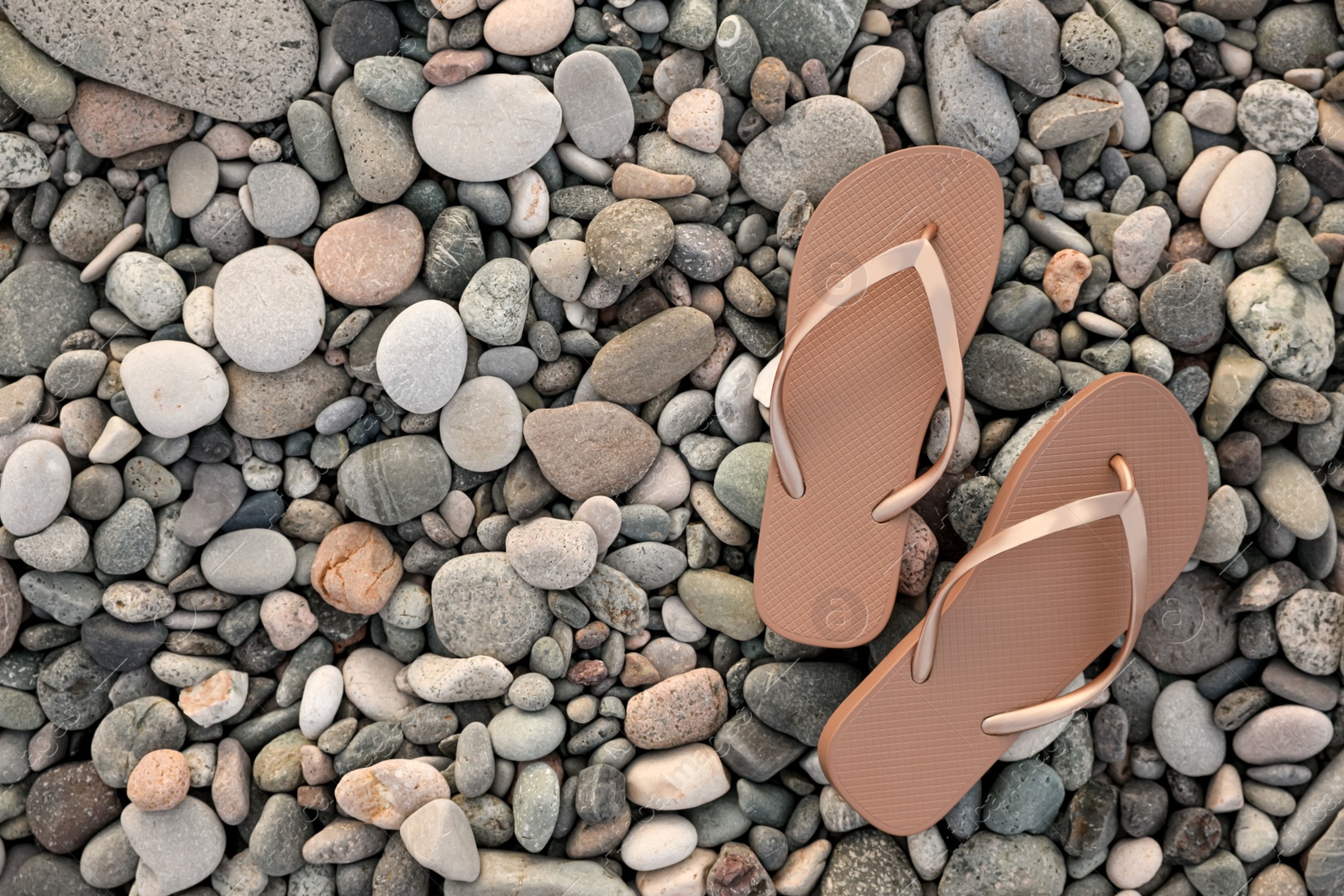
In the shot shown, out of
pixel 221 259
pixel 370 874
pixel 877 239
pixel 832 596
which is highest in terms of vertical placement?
Result: pixel 877 239

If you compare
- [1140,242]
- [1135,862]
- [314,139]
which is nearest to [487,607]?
[314,139]

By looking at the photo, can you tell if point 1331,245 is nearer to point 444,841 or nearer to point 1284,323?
point 1284,323

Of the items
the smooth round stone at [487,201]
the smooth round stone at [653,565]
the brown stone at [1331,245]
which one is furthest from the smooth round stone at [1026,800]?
the smooth round stone at [487,201]

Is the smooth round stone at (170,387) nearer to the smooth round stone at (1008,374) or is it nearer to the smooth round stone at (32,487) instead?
the smooth round stone at (32,487)

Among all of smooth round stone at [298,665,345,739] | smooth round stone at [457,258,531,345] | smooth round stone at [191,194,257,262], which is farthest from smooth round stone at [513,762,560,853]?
smooth round stone at [191,194,257,262]

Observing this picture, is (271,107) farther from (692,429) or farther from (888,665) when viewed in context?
(888,665)

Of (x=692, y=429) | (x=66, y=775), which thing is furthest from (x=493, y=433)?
(x=66, y=775)
